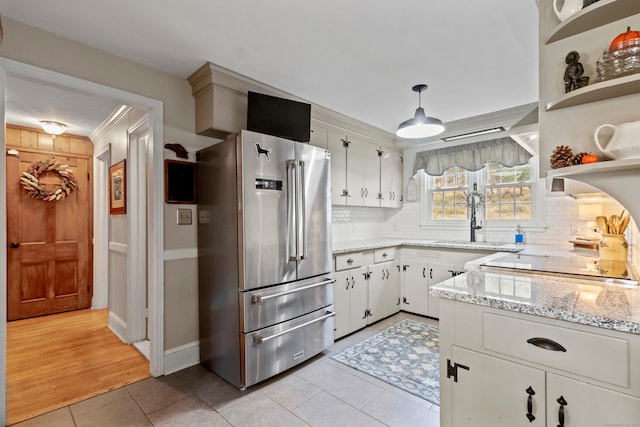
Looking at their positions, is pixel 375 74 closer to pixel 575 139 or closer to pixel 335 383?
pixel 575 139

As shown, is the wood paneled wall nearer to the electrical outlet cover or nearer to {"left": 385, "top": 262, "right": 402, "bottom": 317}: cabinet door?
the electrical outlet cover

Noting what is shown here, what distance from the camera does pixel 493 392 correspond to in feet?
4.11

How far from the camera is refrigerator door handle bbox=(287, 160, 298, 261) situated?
2537 millimetres

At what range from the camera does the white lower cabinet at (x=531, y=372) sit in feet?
3.36

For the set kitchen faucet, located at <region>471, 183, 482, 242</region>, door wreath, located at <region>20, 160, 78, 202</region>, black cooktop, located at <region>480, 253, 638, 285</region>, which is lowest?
black cooktop, located at <region>480, 253, 638, 285</region>

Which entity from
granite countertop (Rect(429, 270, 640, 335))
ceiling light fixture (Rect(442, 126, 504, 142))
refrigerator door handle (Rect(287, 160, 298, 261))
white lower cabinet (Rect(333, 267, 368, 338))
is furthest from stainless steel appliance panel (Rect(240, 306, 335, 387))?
ceiling light fixture (Rect(442, 126, 504, 142))

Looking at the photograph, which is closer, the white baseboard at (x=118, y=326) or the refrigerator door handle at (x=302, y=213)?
the refrigerator door handle at (x=302, y=213)

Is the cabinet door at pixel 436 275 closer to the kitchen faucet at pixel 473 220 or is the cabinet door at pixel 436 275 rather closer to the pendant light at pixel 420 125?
the kitchen faucet at pixel 473 220

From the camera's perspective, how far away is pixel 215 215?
253cm

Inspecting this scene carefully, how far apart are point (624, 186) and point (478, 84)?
1.95 meters

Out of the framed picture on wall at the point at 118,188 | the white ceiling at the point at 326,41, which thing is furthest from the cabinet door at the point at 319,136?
the framed picture on wall at the point at 118,188

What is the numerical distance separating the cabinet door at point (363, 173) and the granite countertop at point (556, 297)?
7.85ft

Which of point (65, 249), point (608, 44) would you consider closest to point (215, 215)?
point (608, 44)

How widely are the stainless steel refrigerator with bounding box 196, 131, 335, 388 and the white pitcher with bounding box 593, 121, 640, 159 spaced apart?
1.87 metres
